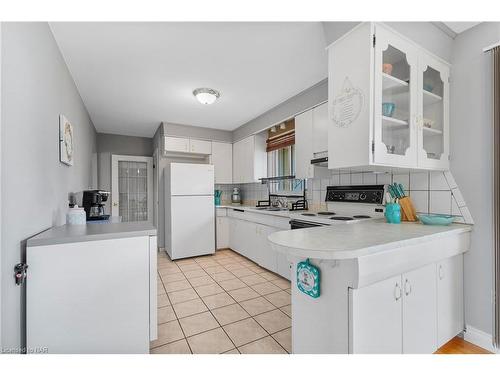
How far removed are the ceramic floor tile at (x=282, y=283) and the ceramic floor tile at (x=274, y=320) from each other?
0.53m

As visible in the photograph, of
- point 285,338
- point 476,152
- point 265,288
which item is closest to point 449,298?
point 476,152

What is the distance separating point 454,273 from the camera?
1.68 meters

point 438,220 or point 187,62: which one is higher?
point 187,62

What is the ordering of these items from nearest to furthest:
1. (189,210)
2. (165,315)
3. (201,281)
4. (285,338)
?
(285,338) < (165,315) < (201,281) < (189,210)

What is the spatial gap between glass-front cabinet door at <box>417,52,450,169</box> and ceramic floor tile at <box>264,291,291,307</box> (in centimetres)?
171

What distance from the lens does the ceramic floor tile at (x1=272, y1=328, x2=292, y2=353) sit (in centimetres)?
167

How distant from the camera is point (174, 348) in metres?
1.67

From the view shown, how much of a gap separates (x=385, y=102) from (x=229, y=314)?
83.1 inches

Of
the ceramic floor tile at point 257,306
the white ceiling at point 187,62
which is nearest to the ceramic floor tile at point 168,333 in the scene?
the ceramic floor tile at point 257,306

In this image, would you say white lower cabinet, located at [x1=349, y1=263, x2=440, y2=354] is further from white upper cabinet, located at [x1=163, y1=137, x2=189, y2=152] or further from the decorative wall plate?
white upper cabinet, located at [x1=163, y1=137, x2=189, y2=152]

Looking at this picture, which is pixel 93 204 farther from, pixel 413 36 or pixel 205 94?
pixel 413 36

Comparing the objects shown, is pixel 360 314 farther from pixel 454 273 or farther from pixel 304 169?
pixel 304 169

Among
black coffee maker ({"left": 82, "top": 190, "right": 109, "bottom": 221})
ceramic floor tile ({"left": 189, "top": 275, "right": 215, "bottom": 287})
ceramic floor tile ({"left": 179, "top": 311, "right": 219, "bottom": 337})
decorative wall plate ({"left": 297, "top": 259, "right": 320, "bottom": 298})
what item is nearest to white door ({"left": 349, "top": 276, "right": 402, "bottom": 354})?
decorative wall plate ({"left": 297, "top": 259, "right": 320, "bottom": 298})

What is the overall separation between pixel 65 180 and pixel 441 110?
3241 millimetres
